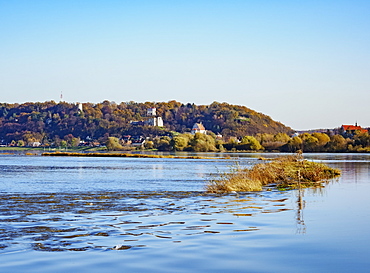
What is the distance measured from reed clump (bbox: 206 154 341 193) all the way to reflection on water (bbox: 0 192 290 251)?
1.80 meters

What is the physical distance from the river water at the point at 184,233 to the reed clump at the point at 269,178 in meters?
2.64

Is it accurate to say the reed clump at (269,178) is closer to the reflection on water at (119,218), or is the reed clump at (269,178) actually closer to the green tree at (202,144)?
the reflection on water at (119,218)

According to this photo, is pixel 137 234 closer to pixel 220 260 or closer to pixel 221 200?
pixel 220 260

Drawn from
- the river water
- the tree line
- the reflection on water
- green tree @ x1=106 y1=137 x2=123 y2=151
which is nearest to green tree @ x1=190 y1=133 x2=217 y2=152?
the tree line

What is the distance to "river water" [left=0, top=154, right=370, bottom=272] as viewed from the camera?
11.1 m

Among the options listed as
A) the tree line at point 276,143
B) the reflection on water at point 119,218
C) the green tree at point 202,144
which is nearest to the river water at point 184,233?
the reflection on water at point 119,218

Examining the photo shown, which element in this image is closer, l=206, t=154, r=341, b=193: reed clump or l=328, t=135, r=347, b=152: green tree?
l=206, t=154, r=341, b=193: reed clump

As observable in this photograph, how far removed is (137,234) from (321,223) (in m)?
5.77

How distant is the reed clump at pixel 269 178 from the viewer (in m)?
28.0

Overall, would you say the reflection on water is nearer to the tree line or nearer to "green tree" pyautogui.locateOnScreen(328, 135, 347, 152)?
the tree line

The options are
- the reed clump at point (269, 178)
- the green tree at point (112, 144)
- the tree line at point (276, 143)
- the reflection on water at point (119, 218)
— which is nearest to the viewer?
the reflection on water at point (119, 218)

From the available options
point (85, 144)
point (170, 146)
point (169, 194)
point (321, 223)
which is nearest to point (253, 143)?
point (170, 146)

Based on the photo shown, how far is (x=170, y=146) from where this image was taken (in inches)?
5935

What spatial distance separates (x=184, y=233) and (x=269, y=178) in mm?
20253
